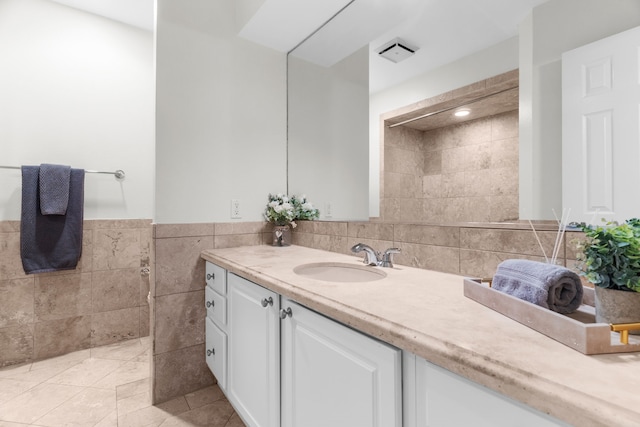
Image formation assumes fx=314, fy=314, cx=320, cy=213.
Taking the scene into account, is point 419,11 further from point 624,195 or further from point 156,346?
point 156,346

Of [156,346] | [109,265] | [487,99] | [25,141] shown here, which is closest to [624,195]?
[487,99]

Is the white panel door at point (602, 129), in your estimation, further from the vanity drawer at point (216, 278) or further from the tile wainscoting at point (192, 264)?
the vanity drawer at point (216, 278)

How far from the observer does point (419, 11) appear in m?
1.39

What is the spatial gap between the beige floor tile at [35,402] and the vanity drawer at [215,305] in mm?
922

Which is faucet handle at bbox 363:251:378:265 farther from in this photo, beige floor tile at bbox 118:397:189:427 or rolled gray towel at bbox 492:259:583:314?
beige floor tile at bbox 118:397:189:427

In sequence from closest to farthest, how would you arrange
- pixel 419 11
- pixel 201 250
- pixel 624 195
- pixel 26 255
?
pixel 624 195 < pixel 419 11 < pixel 201 250 < pixel 26 255

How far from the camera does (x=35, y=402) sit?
5.54 ft

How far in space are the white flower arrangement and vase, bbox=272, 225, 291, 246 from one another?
0.05 meters

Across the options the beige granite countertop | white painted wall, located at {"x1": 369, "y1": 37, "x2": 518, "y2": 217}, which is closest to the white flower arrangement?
white painted wall, located at {"x1": 369, "y1": 37, "x2": 518, "y2": 217}

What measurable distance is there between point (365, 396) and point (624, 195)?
2.75 ft

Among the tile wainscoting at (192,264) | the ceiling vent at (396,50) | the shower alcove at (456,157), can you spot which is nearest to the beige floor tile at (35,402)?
the tile wainscoting at (192,264)

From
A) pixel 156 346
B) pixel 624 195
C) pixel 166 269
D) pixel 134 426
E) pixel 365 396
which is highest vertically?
pixel 624 195

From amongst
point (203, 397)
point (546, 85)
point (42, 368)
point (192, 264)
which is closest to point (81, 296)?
point (42, 368)

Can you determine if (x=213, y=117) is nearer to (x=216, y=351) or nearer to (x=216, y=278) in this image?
(x=216, y=278)
